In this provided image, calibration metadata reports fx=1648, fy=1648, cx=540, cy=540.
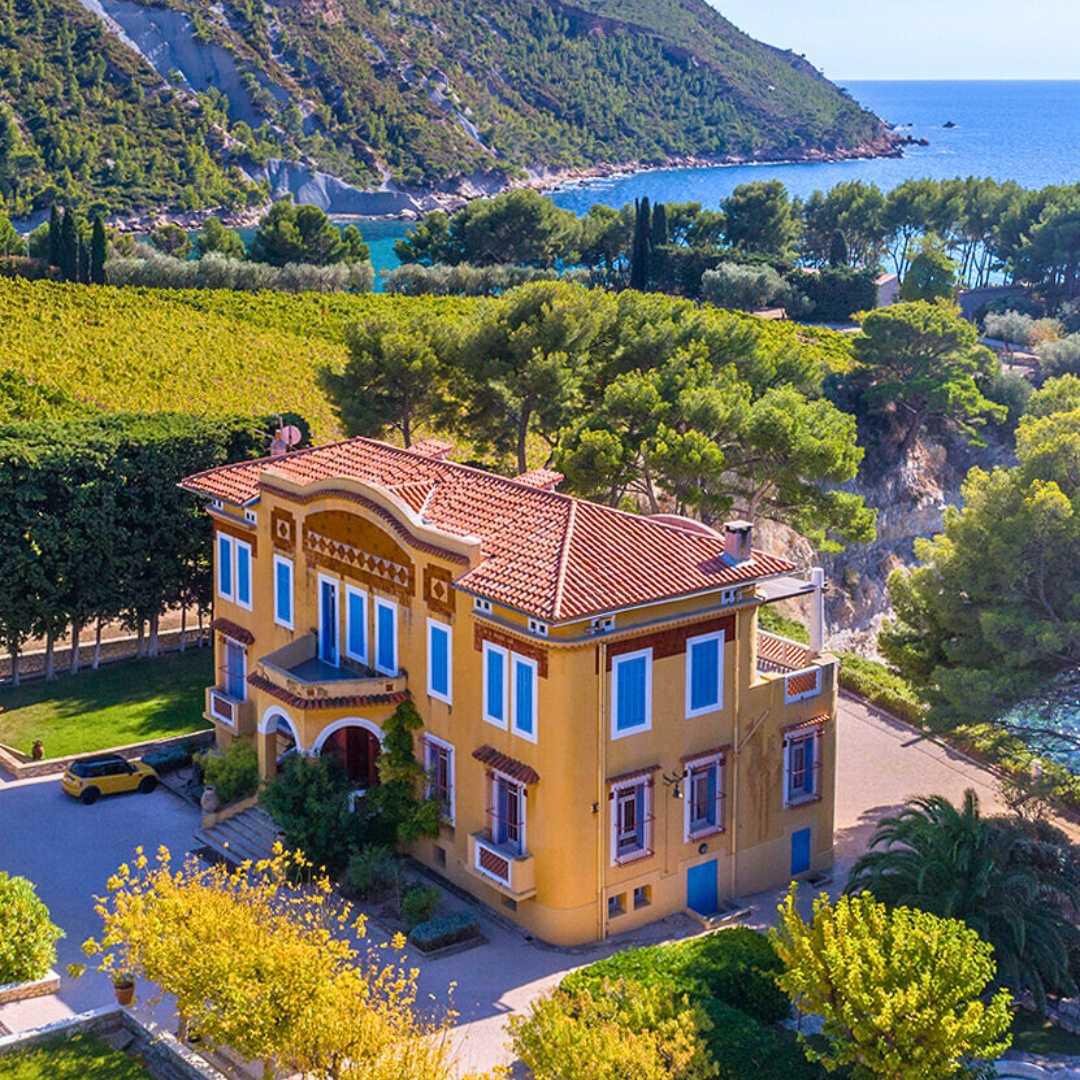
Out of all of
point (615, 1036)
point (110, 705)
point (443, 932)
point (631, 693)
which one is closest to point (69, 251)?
point (110, 705)

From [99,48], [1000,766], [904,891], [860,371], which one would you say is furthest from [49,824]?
[99,48]

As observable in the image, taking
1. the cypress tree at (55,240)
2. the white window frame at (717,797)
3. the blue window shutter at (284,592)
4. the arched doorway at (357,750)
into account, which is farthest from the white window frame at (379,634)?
the cypress tree at (55,240)

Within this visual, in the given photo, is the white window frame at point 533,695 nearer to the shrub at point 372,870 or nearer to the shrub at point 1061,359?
the shrub at point 372,870

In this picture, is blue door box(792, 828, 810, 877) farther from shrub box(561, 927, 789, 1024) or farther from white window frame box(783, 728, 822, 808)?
shrub box(561, 927, 789, 1024)

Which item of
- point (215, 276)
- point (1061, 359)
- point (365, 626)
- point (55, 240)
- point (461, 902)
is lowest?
point (461, 902)

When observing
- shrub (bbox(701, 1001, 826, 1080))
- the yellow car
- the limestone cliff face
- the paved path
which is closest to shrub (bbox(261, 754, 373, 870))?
the paved path

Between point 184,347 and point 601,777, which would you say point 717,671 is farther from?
point 184,347

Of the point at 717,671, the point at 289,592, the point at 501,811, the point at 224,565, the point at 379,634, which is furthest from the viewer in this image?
the point at 224,565
